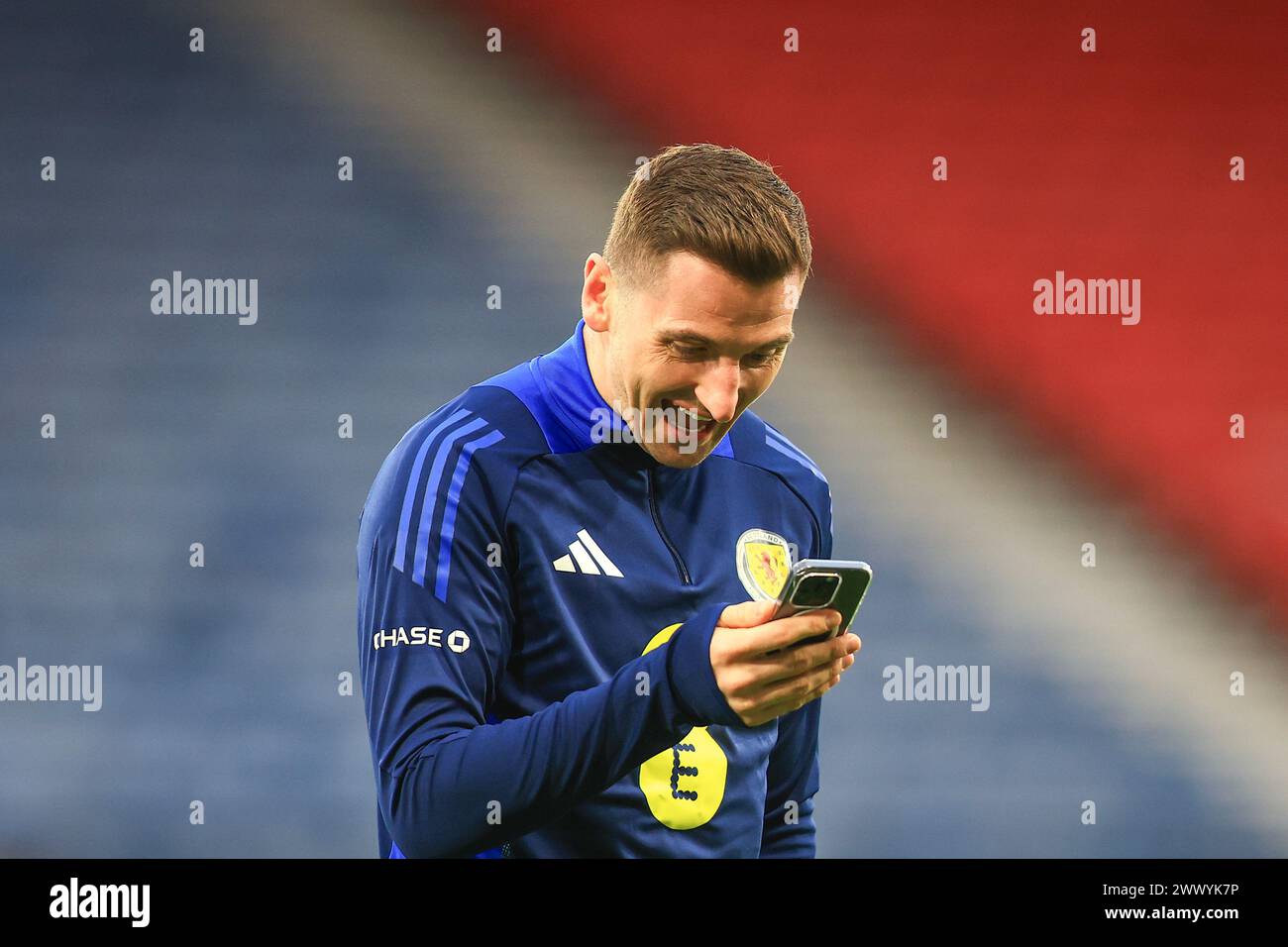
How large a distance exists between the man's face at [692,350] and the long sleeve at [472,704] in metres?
0.20

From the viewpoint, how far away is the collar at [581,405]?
4.83 ft

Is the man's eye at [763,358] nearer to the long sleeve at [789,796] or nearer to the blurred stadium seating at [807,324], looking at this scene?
the long sleeve at [789,796]

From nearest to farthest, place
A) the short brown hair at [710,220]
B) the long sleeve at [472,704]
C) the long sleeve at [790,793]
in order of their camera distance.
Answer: the long sleeve at [472,704], the short brown hair at [710,220], the long sleeve at [790,793]

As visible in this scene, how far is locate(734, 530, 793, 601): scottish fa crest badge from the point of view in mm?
1536

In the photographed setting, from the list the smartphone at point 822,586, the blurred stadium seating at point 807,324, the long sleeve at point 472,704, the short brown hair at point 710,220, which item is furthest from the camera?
the blurred stadium seating at point 807,324

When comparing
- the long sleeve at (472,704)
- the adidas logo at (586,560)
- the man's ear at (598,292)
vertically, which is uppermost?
the man's ear at (598,292)

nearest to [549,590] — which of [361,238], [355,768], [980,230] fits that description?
[355,768]

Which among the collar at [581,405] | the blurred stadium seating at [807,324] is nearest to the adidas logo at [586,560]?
the collar at [581,405]

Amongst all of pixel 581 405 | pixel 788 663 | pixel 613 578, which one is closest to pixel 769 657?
pixel 788 663

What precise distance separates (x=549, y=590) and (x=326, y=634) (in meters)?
1.83

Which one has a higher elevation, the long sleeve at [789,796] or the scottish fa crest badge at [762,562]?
the scottish fa crest badge at [762,562]

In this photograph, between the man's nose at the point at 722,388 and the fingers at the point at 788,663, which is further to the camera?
the man's nose at the point at 722,388

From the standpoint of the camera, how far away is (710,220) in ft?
4.47

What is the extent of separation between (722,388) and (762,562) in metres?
0.26
